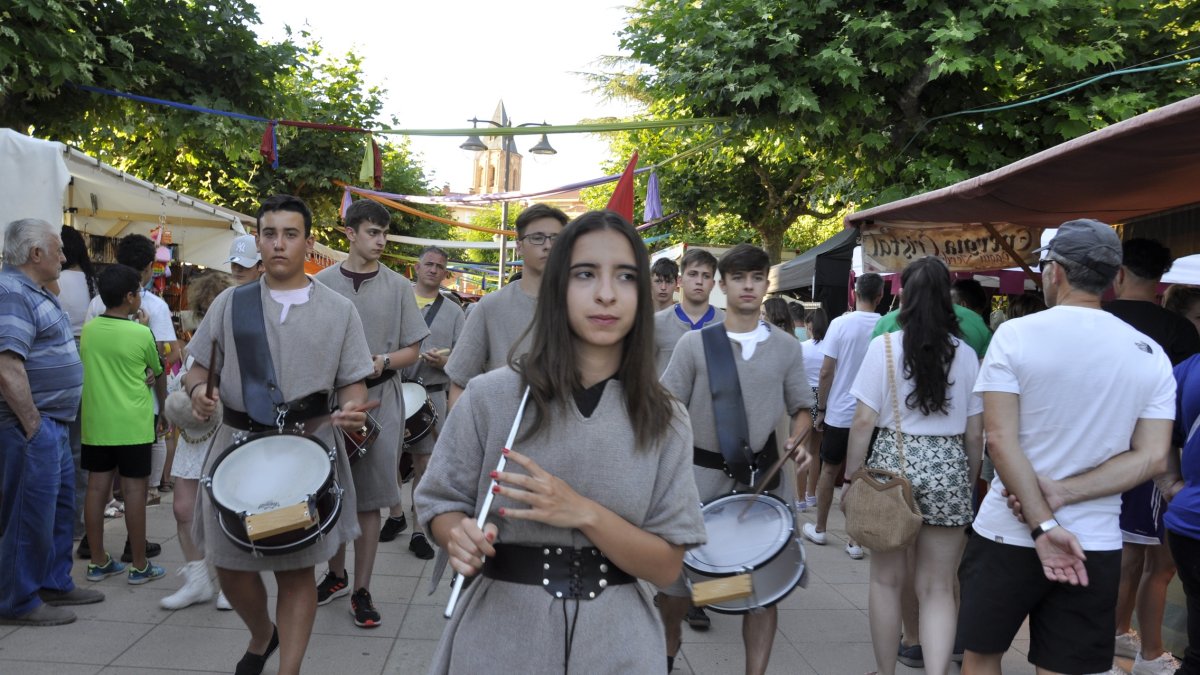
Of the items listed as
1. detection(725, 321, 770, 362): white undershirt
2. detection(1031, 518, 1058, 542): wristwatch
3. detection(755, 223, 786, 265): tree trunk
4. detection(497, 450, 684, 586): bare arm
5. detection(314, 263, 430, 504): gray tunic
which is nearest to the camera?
detection(497, 450, 684, 586): bare arm

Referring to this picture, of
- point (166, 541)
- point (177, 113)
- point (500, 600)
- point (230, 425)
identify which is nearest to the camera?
point (500, 600)

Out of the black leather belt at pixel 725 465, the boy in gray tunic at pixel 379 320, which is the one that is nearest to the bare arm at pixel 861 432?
the black leather belt at pixel 725 465

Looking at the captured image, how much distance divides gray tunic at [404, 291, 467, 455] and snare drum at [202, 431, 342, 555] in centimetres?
309

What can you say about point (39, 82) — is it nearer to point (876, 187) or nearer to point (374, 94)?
point (876, 187)

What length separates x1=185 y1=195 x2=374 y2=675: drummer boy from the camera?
11.8 ft

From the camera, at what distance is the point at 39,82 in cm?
A: 826

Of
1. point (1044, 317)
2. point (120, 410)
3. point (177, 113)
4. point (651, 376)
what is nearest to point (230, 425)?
point (120, 410)

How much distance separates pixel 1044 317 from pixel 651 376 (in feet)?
5.86

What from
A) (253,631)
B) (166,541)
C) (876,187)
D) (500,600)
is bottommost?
(166,541)

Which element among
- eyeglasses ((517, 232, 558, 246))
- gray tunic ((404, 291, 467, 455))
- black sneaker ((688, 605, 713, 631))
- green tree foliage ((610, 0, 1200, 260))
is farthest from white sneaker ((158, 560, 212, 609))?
green tree foliage ((610, 0, 1200, 260))

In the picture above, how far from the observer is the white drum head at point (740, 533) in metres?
3.28

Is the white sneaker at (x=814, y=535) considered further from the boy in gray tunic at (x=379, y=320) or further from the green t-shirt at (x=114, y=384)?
the green t-shirt at (x=114, y=384)

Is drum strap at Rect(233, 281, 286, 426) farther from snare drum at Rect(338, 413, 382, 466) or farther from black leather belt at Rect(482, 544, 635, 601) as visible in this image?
black leather belt at Rect(482, 544, 635, 601)

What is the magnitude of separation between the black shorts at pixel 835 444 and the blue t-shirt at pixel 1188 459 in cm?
320
